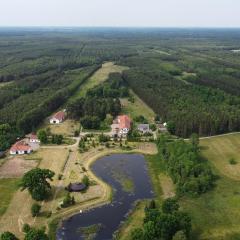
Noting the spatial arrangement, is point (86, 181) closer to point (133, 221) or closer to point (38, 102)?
point (133, 221)

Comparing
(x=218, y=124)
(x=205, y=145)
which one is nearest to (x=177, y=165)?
(x=205, y=145)

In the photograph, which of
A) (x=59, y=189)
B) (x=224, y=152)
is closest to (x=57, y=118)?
(x=59, y=189)

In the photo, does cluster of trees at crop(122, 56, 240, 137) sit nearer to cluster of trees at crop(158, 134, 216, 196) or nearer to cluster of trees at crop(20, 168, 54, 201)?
cluster of trees at crop(158, 134, 216, 196)

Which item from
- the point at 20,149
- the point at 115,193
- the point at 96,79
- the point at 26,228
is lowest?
the point at 96,79

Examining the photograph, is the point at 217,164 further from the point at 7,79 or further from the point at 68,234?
the point at 7,79

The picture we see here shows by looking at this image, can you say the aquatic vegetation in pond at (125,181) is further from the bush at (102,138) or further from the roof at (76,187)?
the bush at (102,138)

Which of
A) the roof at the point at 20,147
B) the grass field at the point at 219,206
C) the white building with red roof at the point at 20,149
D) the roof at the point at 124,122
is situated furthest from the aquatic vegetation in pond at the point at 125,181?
the roof at the point at 124,122

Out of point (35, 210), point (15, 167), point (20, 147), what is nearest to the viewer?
point (35, 210)

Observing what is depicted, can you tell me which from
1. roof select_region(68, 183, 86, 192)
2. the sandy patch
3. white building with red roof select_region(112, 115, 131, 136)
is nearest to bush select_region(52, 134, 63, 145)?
white building with red roof select_region(112, 115, 131, 136)
